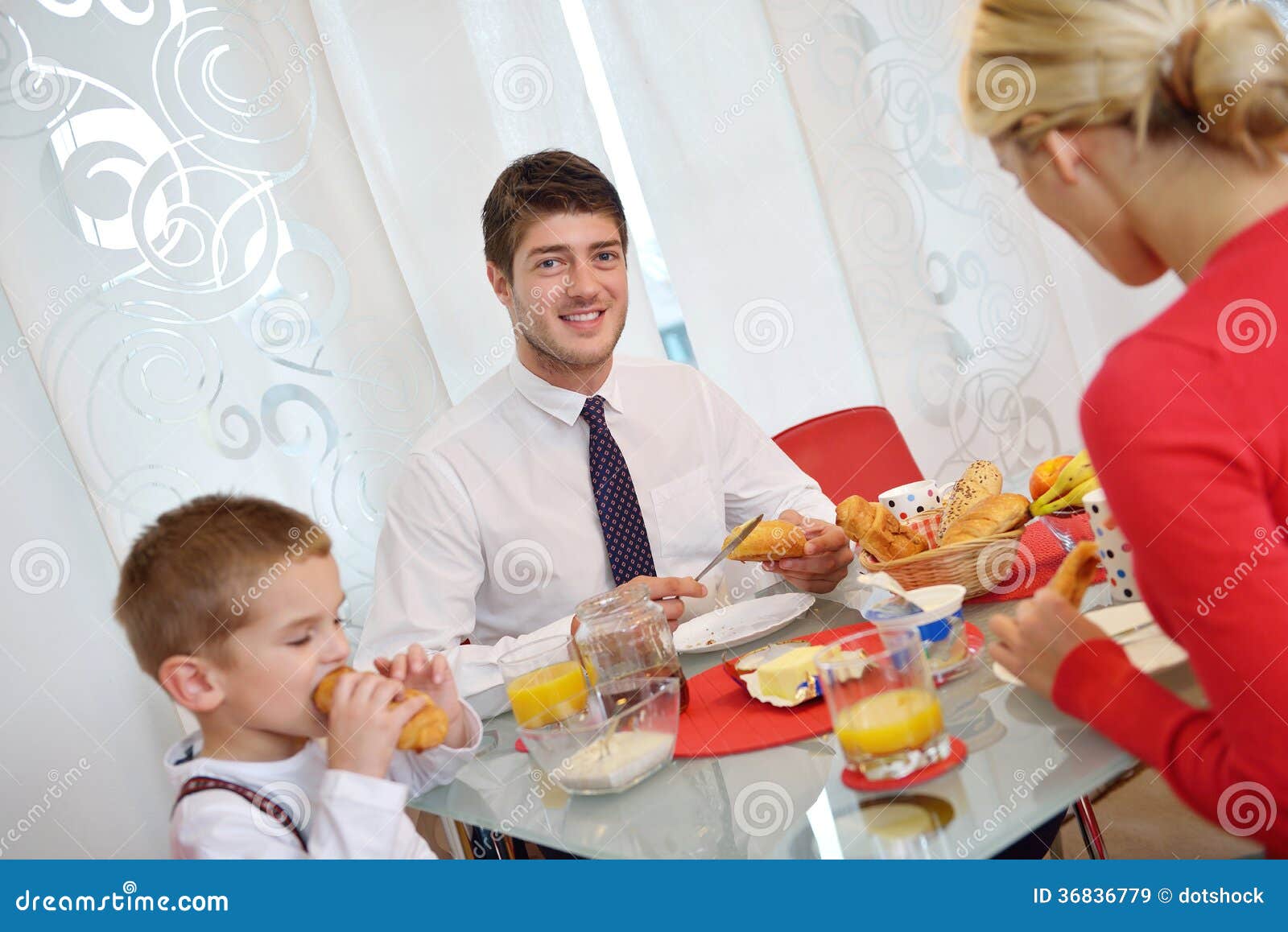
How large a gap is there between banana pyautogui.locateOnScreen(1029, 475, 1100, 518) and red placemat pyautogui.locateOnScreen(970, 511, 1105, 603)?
59 millimetres

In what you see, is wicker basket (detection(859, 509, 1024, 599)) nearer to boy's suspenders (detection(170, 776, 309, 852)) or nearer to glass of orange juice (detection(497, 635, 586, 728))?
glass of orange juice (detection(497, 635, 586, 728))

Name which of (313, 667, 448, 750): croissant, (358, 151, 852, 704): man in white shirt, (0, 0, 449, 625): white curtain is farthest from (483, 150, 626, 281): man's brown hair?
(313, 667, 448, 750): croissant

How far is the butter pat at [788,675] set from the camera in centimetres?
119

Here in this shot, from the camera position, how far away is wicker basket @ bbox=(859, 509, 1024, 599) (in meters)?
1.33

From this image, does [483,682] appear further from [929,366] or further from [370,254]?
[929,366]

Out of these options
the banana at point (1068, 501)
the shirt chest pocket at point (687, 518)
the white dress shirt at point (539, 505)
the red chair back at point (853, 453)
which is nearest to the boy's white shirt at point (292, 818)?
the white dress shirt at point (539, 505)

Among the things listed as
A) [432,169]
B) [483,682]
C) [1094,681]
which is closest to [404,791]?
[483,682]

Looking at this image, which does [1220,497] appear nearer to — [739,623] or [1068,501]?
[1068,501]

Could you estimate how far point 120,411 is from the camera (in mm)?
2279

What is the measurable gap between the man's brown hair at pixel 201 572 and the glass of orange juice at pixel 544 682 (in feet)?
0.92

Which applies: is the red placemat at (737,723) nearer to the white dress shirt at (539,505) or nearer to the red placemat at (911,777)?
the red placemat at (911,777)

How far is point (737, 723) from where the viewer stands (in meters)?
1.20

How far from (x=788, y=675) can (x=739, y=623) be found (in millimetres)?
381
